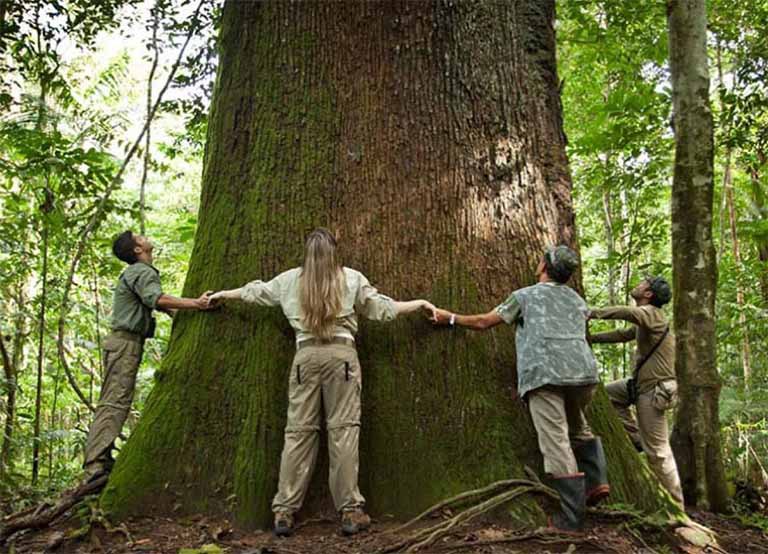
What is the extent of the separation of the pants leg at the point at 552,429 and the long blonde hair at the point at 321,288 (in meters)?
1.43

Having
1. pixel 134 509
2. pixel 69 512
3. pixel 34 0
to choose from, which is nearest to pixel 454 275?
pixel 134 509

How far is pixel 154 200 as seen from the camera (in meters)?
23.8

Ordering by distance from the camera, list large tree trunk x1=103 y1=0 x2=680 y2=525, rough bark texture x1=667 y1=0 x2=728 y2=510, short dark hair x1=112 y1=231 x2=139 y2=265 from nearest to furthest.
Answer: large tree trunk x1=103 y1=0 x2=680 y2=525, short dark hair x1=112 y1=231 x2=139 y2=265, rough bark texture x1=667 y1=0 x2=728 y2=510

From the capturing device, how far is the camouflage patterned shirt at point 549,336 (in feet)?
14.5

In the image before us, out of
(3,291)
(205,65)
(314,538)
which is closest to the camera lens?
(314,538)

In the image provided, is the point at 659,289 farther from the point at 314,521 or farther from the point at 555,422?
the point at 314,521

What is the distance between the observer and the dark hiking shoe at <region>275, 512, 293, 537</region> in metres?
4.20

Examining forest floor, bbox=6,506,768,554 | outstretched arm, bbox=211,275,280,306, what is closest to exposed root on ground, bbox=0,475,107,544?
forest floor, bbox=6,506,768,554

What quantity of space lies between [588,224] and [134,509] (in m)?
15.9

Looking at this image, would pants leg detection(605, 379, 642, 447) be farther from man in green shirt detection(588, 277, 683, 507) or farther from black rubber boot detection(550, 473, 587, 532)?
black rubber boot detection(550, 473, 587, 532)

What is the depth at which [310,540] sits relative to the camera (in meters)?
4.15

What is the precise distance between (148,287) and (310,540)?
259cm

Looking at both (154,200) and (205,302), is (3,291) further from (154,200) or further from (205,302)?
(154,200)

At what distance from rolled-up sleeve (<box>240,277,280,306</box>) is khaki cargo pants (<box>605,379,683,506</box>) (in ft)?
13.1
